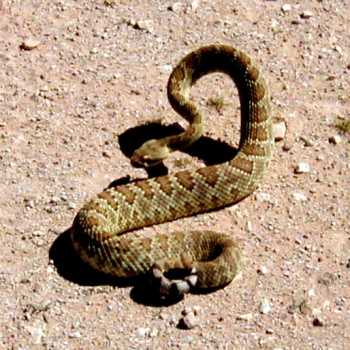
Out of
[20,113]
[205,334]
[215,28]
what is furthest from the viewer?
[215,28]

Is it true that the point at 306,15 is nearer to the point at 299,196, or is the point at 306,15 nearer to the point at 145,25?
the point at 145,25

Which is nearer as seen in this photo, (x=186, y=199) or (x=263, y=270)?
(x=263, y=270)

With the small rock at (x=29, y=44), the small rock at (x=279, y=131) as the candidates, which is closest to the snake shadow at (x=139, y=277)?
the small rock at (x=279, y=131)

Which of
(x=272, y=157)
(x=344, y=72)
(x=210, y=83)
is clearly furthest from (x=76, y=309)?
(x=344, y=72)

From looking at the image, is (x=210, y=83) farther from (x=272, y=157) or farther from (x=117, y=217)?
(x=117, y=217)

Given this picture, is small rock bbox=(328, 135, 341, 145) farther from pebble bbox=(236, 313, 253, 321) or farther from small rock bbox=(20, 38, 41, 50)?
small rock bbox=(20, 38, 41, 50)

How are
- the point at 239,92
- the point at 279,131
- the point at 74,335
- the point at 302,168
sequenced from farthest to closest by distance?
the point at 239,92
the point at 279,131
the point at 302,168
the point at 74,335

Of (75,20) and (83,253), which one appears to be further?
(75,20)

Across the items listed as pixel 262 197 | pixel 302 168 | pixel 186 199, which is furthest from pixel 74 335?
pixel 302 168
